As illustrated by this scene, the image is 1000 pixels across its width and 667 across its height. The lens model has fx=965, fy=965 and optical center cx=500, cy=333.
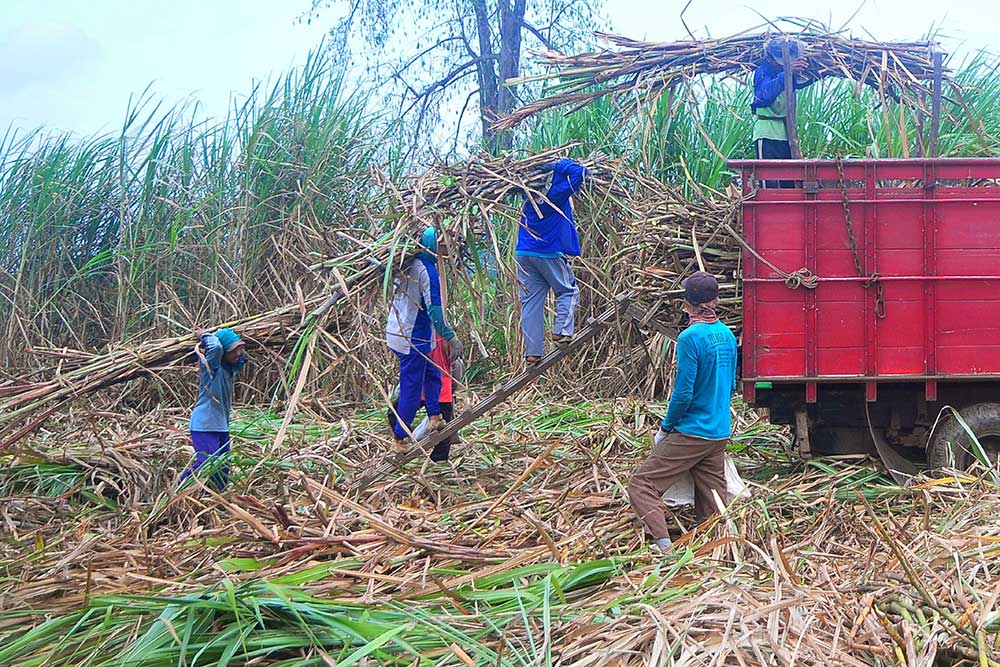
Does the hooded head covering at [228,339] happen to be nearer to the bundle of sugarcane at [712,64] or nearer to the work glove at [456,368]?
the work glove at [456,368]

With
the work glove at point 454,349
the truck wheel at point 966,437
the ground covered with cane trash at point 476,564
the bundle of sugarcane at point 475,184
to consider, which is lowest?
the ground covered with cane trash at point 476,564

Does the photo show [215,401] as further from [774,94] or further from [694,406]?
[774,94]

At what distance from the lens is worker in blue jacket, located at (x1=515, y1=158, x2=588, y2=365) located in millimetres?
5965

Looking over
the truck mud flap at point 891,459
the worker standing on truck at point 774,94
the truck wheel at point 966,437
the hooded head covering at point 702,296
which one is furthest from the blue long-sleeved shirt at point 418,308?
the truck wheel at point 966,437

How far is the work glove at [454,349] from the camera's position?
647cm

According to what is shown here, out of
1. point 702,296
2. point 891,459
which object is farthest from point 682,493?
point 891,459

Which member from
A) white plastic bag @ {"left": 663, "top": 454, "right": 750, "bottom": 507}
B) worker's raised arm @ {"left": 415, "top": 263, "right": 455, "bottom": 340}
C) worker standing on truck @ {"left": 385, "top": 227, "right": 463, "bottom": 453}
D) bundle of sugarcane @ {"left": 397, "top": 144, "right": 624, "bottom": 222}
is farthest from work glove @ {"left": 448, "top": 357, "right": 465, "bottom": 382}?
white plastic bag @ {"left": 663, "top": 454, "right": 750, "bottom": 507}

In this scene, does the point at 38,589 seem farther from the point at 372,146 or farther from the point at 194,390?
the point at 372,146

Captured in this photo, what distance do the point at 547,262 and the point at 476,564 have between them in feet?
7.68

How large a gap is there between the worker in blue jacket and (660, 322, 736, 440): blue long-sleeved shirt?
4.30ft

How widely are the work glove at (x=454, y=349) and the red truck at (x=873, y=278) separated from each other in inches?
76.0

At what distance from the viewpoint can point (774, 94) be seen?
20.6ft

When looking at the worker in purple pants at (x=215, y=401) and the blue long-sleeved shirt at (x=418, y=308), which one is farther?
the blue long-sleeved shirt at (x=418, y=308)

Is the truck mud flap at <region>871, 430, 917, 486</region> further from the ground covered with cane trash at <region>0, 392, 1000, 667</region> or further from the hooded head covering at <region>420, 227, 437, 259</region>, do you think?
the hooded head covering at <region>420, 227, 437, 259</region>
